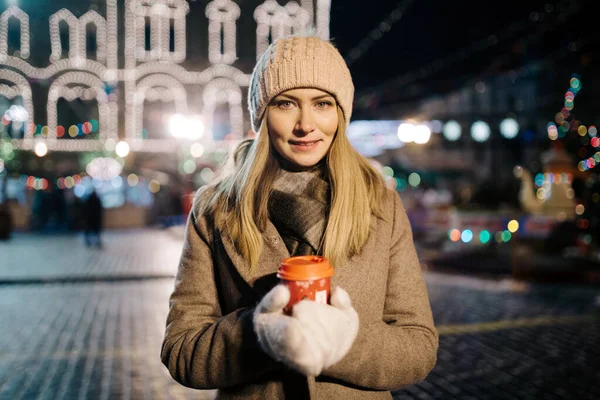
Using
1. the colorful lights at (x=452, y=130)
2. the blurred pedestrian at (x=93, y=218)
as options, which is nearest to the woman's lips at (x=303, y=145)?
the blurred pedestrian at (x=93, y=218)

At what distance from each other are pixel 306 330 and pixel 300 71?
2.96 ft

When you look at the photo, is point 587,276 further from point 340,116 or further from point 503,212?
point 340,116

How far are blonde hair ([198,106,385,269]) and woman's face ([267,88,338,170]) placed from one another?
6 cm

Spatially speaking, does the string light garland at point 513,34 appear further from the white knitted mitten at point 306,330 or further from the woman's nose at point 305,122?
the white knitted mitten at point 306,330

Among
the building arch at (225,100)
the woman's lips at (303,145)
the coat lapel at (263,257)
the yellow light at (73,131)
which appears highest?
the building arch at (225,100)

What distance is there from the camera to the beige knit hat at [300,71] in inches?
62.8

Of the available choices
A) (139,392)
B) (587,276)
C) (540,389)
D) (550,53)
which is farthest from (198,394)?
(550,53)

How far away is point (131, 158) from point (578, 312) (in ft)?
65.3

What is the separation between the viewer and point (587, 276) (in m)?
9.41

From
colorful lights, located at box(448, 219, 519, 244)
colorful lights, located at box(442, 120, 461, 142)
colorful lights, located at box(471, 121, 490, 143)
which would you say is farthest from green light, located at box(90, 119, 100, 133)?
colorful lights, located at box(448, 219, 519, 244)

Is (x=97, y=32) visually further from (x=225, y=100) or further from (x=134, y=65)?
(x=225, y=100)

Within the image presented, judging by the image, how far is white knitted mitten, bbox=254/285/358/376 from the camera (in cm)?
108

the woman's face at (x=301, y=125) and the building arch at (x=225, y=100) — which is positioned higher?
the building arch at (x=225, y=100)

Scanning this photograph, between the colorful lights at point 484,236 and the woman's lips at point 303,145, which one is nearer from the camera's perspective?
the woman's lips at point 303,145
